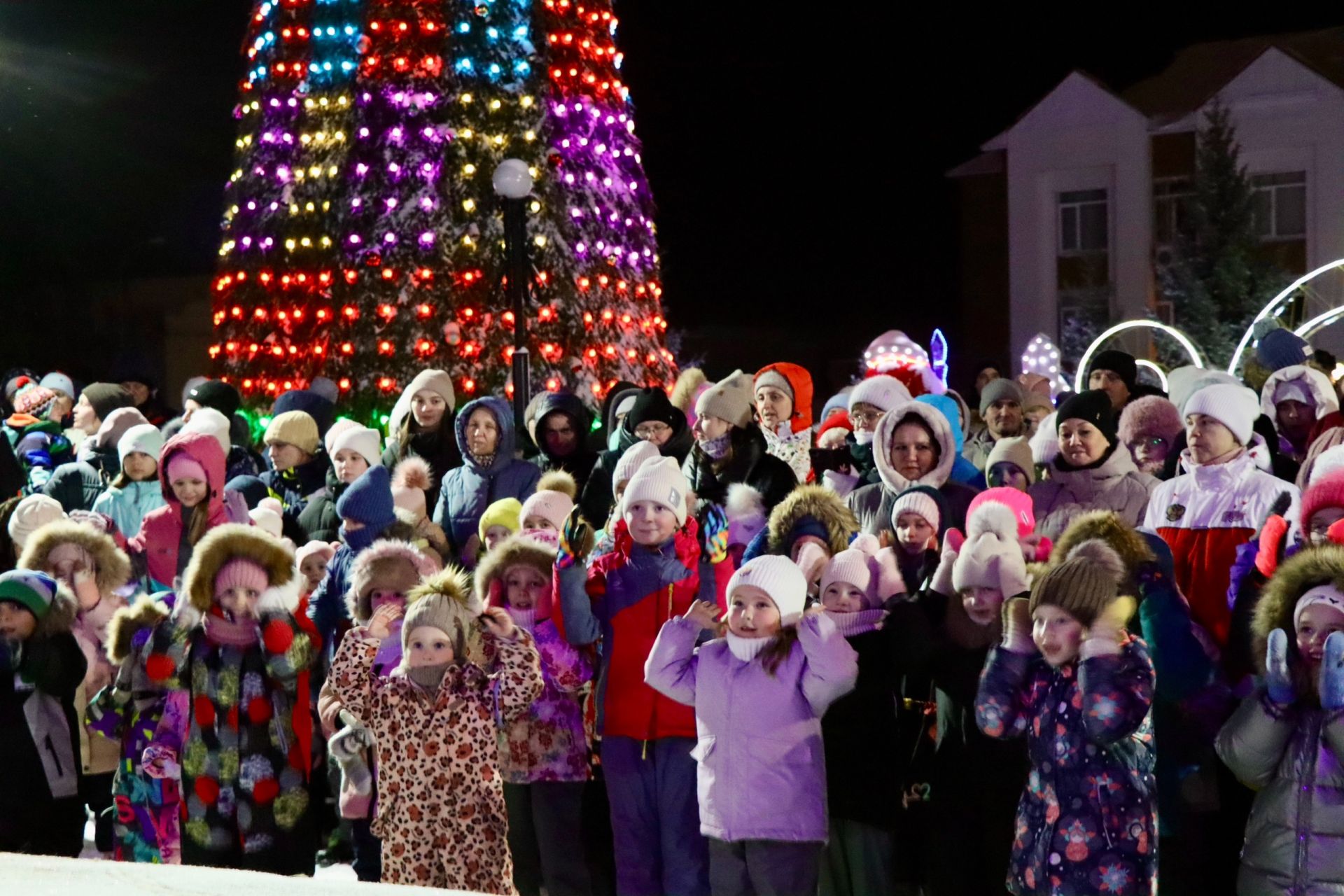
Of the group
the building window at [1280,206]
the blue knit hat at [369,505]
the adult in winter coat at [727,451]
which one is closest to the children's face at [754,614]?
the adult in winter coat at [727,451]

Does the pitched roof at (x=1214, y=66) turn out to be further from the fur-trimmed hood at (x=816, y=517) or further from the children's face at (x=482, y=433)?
the fur-trimmed hood at (x=816, y=517)

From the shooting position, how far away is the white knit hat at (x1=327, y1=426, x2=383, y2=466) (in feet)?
29.6

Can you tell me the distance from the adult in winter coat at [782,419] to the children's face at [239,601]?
3056 millimetres

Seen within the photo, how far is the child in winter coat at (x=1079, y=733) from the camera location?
5.28 metres

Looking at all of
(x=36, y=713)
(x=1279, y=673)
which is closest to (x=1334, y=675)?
(x=1279, y=673)

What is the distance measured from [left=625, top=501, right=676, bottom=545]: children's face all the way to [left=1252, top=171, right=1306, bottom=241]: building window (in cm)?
2732

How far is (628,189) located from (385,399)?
306 centimetres

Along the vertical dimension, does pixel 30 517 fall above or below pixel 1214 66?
below

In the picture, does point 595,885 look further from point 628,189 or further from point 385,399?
→ point 628,189

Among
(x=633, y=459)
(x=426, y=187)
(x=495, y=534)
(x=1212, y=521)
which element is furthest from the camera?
(x=426, y=187)

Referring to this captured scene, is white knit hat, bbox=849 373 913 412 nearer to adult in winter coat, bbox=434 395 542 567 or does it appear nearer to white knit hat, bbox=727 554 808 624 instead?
adult in winter coat, bbox=434 395 542 567

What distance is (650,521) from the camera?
6484mm

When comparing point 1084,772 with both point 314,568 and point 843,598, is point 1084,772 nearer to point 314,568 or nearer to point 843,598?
point 843,598

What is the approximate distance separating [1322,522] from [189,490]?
508 cm
